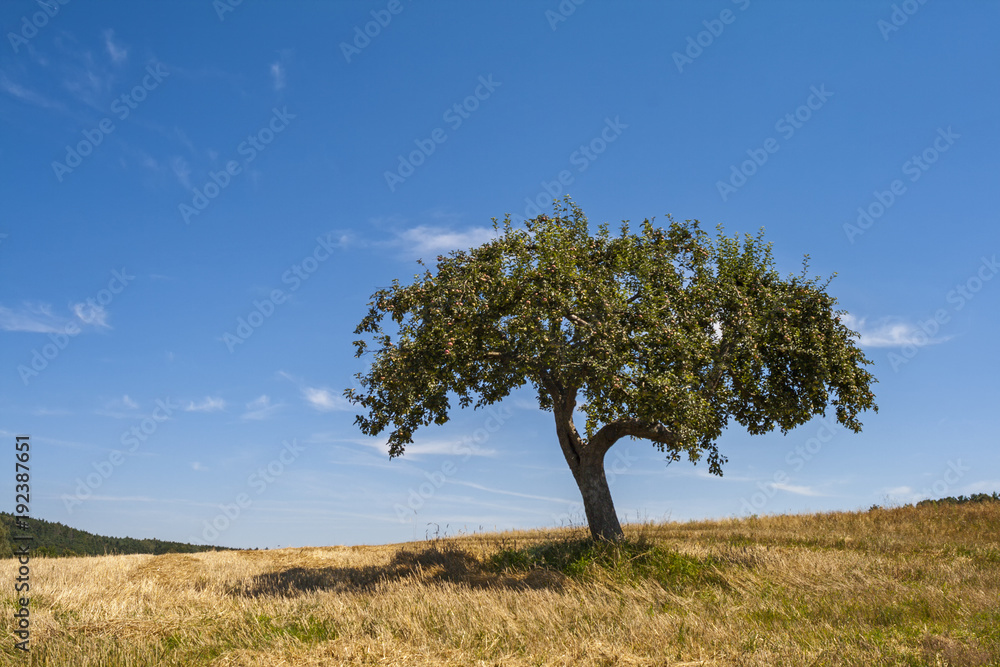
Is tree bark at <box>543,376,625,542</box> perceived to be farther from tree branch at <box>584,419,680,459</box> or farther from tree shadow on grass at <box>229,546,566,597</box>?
tree shadow on grass at <box>229,546,566,597</box>

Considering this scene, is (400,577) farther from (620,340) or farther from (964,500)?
(964,500)

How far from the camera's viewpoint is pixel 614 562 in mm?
18891

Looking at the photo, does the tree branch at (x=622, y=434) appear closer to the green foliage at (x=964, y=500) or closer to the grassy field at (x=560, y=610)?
the grassy field at (x=560, y=610)

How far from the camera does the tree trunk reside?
22.1m

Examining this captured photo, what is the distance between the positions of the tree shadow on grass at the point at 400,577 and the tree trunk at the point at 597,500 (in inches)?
133

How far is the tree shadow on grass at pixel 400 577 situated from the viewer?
18547 millimetres

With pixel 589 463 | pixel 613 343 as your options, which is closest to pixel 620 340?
pixel 613 343

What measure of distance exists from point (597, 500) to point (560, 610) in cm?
948

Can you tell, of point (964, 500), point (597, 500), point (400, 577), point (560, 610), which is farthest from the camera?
point (964, 500)

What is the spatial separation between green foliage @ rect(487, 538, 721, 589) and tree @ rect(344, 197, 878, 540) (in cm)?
147

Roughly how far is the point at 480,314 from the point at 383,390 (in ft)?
14.7

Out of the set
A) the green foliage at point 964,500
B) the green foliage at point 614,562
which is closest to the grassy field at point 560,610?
the green foliage at point 614,562

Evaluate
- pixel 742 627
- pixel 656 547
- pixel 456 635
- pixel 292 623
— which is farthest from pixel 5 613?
pixel 656 547

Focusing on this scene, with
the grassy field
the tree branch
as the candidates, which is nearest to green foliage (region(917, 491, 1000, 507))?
the grassy field
